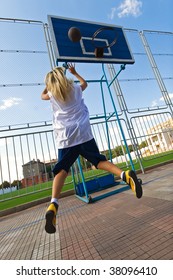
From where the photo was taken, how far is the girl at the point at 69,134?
67.1 inches

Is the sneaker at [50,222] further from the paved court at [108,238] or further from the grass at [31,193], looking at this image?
the grass at [31,193]

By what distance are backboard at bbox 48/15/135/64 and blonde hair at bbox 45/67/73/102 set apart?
1827 millimetres

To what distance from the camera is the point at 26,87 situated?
5262 mm

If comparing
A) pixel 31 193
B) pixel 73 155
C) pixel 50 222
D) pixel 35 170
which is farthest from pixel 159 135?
pixel 50 222

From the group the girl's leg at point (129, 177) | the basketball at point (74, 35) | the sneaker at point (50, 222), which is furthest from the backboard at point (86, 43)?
the sneaker at point (50, 222)

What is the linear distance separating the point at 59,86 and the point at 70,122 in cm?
41

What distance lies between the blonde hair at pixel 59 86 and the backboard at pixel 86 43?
5.99 ft

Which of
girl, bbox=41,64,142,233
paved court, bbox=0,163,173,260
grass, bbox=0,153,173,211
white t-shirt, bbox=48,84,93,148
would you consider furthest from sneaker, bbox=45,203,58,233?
grass, bbox=0,153,173,211

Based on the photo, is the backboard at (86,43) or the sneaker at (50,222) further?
the backboard at (86,43)

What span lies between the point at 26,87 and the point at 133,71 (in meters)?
4.12

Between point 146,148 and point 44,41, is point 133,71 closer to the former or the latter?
point 146,148

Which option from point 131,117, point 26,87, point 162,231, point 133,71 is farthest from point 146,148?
point 162,231

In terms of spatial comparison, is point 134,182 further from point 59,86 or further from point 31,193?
point 31,193
